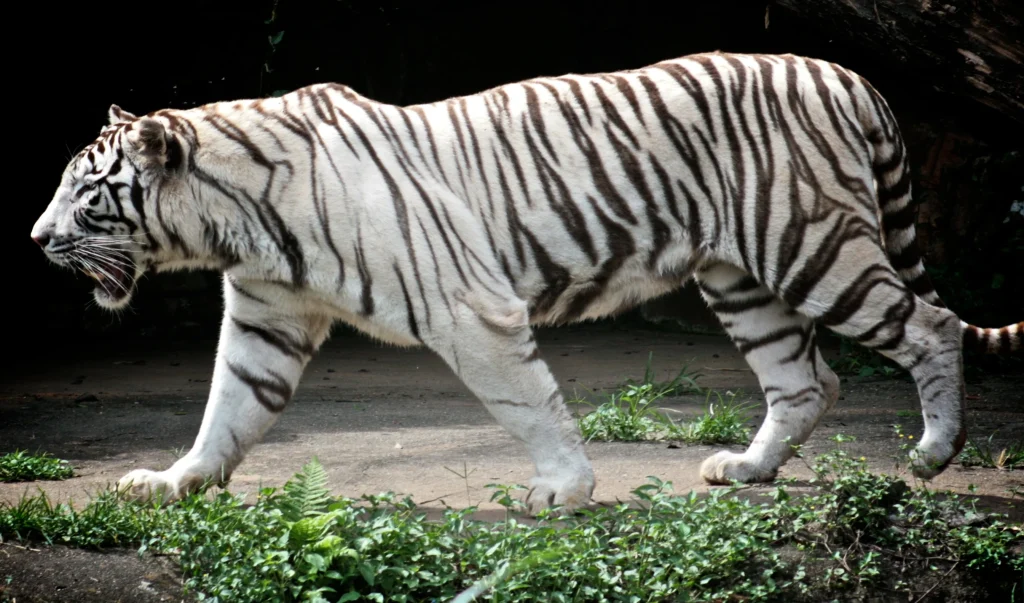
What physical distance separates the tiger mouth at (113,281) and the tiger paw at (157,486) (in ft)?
2.25

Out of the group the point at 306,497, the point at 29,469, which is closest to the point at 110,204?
the point at 29,469

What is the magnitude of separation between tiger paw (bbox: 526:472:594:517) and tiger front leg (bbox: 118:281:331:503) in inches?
42.9

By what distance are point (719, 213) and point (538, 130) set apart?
0.75 metres

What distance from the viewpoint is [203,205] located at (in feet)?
12.5

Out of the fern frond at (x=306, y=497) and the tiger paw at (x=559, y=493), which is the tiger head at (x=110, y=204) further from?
the tiger paw at (x=559, y=493)

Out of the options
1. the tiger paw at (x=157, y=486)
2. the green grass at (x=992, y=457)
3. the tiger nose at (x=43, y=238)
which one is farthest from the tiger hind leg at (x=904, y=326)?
the tiger nose at (x=43, y=238)

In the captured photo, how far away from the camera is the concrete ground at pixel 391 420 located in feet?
13.9

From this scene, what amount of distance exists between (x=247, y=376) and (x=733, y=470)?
188 cm

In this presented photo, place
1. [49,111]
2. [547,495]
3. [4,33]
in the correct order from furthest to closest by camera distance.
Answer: [49,111], [4,33], [547,495]

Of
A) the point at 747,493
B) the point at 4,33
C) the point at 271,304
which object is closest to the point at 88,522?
the point at 271,304

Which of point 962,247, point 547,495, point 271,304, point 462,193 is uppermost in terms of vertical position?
point 462,193

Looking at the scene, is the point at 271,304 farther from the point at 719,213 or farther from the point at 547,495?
the point at 719,213

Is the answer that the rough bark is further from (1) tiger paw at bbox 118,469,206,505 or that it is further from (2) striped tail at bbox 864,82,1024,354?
(1) tiger paw at bbox 118,469,206,505

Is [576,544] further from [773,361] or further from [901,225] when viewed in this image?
[901,225]
